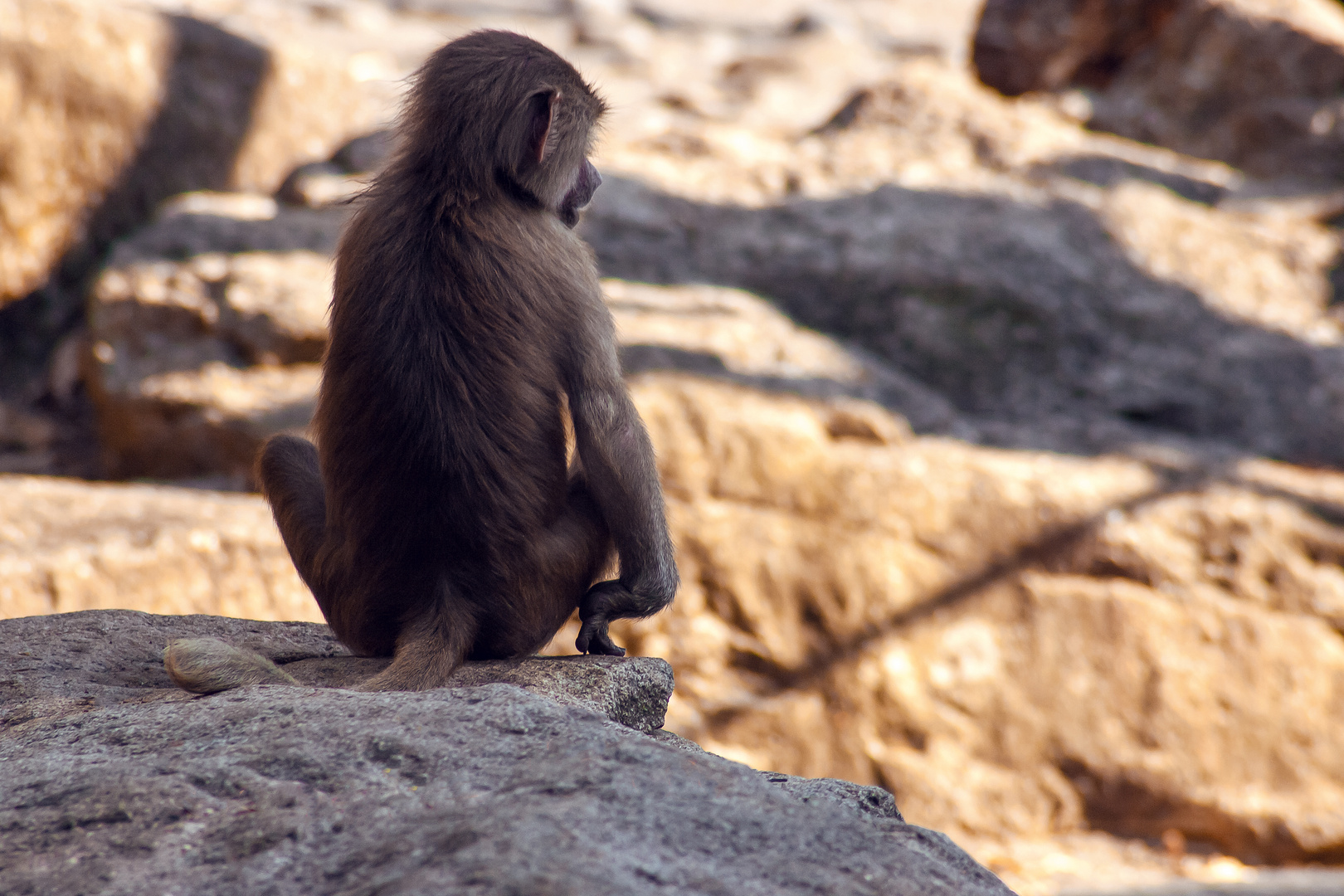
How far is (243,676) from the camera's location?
255 centimetres

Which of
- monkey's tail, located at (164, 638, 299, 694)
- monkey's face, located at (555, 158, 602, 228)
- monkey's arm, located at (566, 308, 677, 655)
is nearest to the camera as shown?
monkey's tail, located at (164, 638, 299, 694)

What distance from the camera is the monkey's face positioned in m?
3.22

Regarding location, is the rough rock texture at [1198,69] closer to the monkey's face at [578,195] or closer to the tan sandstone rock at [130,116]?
the tan sandstone rock at [130,116]

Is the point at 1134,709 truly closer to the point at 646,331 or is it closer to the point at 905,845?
Result: the point at 646,331

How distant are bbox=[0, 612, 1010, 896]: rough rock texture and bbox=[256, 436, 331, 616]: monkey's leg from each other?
80 centimetres

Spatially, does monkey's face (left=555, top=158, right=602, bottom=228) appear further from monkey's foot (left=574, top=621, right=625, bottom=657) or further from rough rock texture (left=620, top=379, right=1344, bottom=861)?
rough rock texture (left=620, top=379, right=1344, bottom=861)

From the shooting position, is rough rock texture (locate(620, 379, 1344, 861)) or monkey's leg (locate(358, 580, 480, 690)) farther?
rough rock texture (locate(620, 379, 1344, 861))

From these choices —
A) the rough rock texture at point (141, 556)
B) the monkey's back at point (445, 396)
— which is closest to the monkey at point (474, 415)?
the monkey's back at point (445, 396)

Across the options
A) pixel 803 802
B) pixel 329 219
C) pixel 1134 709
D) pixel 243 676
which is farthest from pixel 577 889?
pixel 329 219

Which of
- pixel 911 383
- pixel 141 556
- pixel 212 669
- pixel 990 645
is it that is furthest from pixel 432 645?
pixel 911 383

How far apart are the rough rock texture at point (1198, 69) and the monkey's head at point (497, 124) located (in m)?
7.08

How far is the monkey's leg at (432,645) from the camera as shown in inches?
102

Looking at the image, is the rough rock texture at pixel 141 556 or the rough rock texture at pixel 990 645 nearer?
the rough rock texture at pixel 141 556

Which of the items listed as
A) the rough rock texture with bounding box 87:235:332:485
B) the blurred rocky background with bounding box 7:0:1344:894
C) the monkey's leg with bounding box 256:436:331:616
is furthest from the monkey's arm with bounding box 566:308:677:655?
the rough rock texture with bounding box 87:235:332:485
